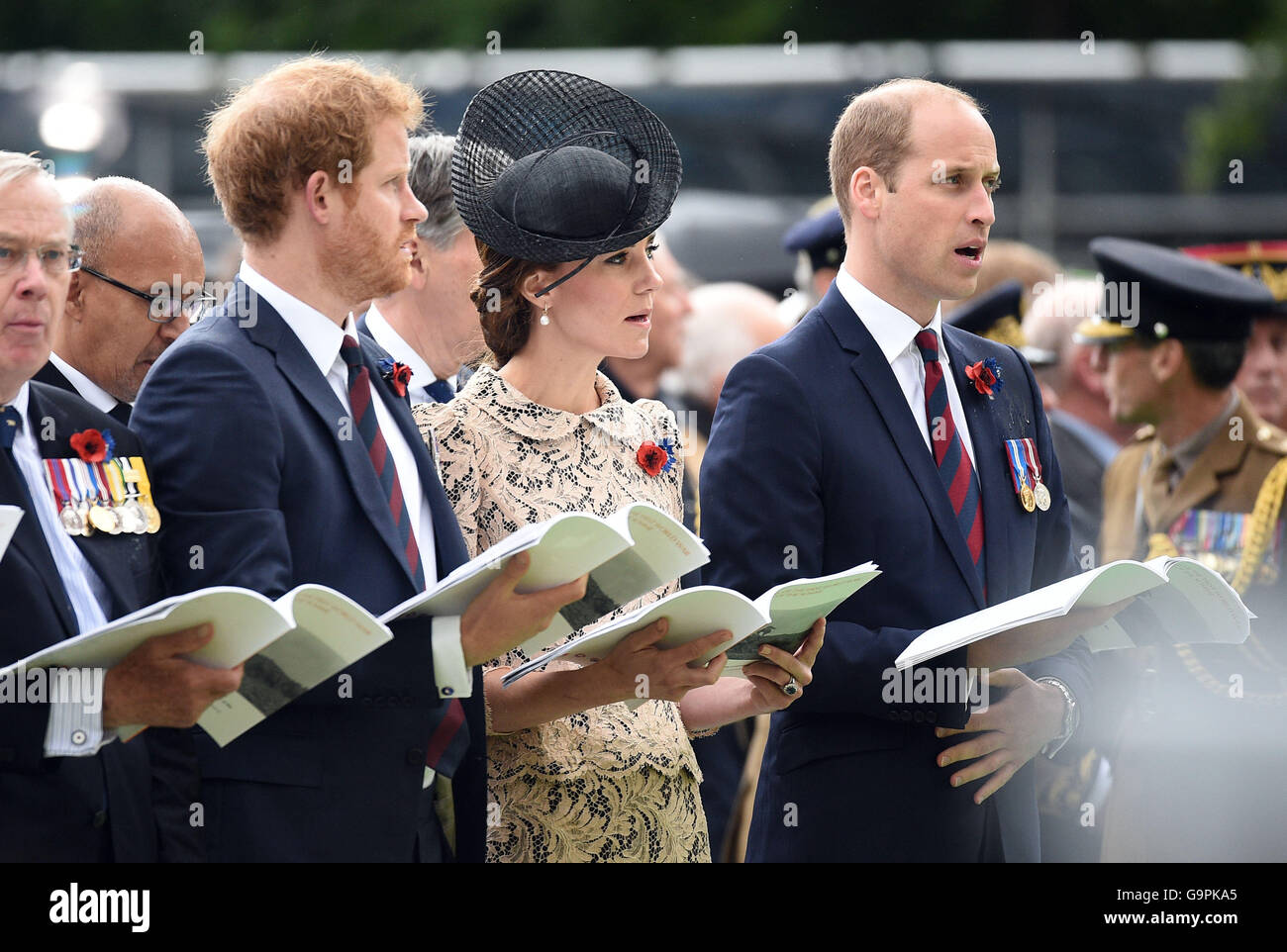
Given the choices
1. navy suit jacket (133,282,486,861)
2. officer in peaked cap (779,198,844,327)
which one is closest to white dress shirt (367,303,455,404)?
navy suit jacket (133,282,486,861)

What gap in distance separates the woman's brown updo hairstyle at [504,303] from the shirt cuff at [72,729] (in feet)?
4.16

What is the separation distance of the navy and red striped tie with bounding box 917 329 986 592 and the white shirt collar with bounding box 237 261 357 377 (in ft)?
3.62

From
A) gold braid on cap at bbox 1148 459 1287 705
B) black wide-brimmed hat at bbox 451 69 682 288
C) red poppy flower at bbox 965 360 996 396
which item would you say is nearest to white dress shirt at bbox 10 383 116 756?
black wide-brimmed hat at bbox 451 69 682 288

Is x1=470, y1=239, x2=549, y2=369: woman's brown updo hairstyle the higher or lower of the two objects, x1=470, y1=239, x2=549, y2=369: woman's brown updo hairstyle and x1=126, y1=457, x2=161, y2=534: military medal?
the higher

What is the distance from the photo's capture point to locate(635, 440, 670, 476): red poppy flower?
3365mm

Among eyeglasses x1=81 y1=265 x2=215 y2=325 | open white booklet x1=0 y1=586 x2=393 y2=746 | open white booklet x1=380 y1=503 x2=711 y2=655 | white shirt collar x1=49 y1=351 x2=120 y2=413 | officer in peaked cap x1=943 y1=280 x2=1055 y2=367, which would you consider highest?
officer in peaked cap x1=943 y1=280 x2=1055 y2=367

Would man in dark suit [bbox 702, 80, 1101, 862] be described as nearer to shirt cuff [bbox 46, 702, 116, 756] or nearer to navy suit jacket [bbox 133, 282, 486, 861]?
navy suit jacket [bbox 133, 282, 486, 861]

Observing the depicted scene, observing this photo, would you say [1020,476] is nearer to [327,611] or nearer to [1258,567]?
[327,611]

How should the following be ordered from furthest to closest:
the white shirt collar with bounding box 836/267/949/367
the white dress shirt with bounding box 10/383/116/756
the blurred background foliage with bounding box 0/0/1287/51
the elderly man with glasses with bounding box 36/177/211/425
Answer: the blurred background foliage with bounding box 0/0/1287/51
the elderly man with glasses with bounding box 36/177/211/425
the white shirt collar with bounding box 836/267/949/367
the white dress shirt with bounding box 10/383/116/756

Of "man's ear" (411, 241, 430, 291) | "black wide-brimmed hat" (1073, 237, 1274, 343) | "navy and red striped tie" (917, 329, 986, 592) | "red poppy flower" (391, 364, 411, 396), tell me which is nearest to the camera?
"red poppy flower" (391, 364, 411, 396)

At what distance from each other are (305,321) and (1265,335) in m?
4.66

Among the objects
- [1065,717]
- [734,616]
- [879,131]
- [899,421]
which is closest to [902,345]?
[899,421]

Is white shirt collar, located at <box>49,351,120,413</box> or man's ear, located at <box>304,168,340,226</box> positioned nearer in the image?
man's ear, located at <box>304,168,340,226</box>

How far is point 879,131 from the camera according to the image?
11.2 feet
